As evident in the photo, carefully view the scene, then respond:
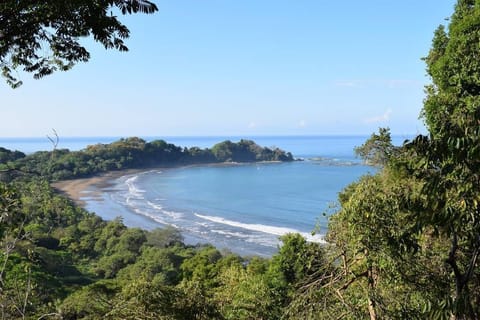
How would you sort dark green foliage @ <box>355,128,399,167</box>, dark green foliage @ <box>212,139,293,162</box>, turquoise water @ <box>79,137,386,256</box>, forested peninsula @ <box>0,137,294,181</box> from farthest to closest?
dark green foliage @ <box>212,139,293,162</box>, forested peninsula @ <box>0,137,294,181</box>, turquoise water @ <box>79,137,386,256</box>, dark green foliage @ <box>355,128,399,167</box>

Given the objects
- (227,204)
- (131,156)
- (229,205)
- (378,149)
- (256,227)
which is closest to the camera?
(378,149)

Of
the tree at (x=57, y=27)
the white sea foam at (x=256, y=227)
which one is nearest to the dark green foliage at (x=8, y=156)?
the white sea foam at (x=256, y=227)

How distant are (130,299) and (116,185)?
53.4 m

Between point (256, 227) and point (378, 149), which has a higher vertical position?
point (378, 149)

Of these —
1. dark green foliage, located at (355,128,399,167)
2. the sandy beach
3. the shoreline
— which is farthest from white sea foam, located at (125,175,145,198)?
dark green foliage, located at (355,128,399,167)

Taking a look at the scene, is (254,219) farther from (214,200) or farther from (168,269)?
(168,269)

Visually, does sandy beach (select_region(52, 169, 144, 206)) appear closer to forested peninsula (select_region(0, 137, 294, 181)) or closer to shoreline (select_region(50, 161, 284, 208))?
shoreline (select_region(50, 161, 284, 208))

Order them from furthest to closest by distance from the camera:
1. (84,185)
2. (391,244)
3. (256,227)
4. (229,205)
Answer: (84,185), (229,205), (256,227), (391,244)

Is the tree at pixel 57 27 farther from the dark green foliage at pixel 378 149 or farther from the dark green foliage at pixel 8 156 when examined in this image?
the dark green foliage at pixel 8 156

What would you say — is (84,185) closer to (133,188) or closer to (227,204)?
(133,188)

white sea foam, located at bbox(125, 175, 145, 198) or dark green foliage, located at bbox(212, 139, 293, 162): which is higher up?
dark green foliage, located at bbox(212, 139, 293, 162)

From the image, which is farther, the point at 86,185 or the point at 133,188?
the point at 86,185

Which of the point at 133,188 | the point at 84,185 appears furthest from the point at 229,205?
A: the point at 84,185

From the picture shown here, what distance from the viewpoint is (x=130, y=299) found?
6.12m
